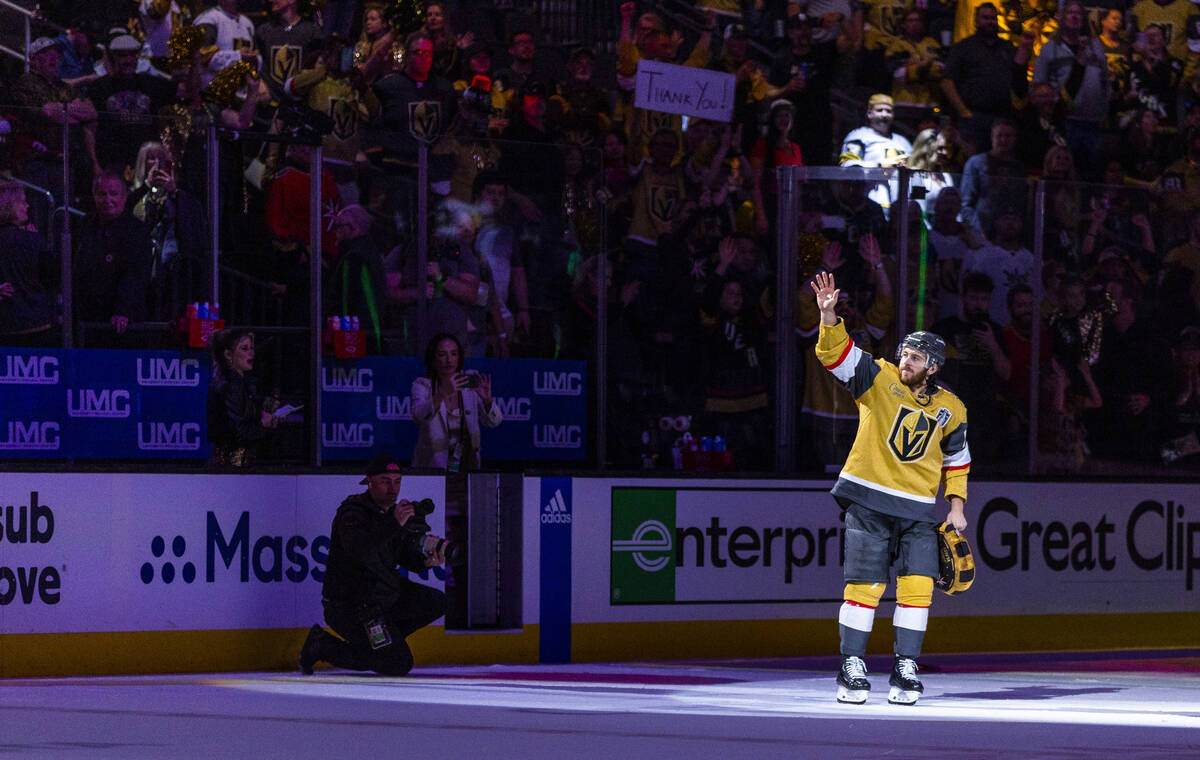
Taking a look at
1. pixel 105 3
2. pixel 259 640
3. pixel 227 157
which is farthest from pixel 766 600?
pixel 105 3

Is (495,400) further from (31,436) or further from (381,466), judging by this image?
(31,436)

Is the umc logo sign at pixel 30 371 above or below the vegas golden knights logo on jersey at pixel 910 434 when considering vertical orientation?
above

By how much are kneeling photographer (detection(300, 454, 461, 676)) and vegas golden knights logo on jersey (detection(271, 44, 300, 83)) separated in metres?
3.66

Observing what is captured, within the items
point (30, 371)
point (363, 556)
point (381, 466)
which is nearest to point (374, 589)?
point (363, 556)

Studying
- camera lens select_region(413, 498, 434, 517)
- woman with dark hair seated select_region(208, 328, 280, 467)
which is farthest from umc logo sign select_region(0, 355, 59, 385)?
camera lens select_region(413, 498, 434, 517)

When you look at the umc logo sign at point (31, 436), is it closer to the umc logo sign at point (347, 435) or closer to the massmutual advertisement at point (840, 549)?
the umc logo sign at point (347, 435)

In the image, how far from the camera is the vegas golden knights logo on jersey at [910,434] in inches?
330

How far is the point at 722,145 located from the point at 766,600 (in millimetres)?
3690

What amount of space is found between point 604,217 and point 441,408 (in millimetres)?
1651

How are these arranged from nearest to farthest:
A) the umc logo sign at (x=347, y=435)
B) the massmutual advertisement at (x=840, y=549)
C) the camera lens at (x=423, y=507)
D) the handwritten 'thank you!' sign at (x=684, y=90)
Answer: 1. the camera lens at (x=423, y=507)
2. the umc logo sign at (x=347, y=435)
3. the massmutual advertisement at (x=840, y=549)
4. the handwritten 'thank you!' sign at (x=684, y=90)

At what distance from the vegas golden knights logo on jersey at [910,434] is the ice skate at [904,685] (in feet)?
3.25

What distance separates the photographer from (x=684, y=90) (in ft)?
41.9

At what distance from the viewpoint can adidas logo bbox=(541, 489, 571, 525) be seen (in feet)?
34.0

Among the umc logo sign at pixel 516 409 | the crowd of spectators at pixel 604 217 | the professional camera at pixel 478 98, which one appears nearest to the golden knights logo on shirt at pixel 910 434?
the crowd of spectators at pixel 604 217
